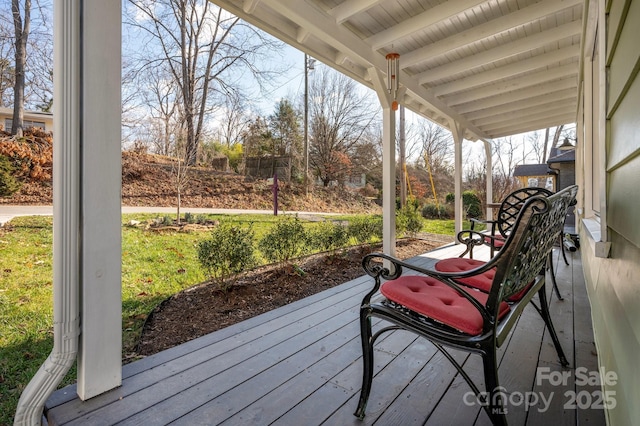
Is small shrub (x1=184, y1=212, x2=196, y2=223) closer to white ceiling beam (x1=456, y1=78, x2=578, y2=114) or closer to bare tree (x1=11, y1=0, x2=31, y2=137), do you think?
bare tree (x1=11, y1=0, x2=31, y2=137)

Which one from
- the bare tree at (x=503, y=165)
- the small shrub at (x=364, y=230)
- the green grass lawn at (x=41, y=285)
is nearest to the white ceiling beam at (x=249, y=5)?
the green grass lawn at (x=41, y=285)

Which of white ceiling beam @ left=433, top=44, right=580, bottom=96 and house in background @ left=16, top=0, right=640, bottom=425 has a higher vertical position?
white ceiling beam @ left=433, top=44, right=580, bottom=96

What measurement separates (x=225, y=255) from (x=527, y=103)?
5.25 m

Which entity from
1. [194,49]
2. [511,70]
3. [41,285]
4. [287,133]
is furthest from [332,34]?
[287,133]

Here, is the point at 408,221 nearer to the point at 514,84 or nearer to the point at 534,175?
the point at 514,84

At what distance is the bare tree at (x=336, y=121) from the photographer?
9.53 m

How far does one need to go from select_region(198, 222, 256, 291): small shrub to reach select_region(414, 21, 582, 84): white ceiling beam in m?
3.07

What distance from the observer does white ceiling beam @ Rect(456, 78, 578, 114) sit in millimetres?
4316

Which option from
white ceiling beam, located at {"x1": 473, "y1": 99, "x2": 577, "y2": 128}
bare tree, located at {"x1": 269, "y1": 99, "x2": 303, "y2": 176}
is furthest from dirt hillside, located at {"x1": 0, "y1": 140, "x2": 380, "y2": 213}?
white ceiling beam, located at {"x1": 473, "y1": 99, "x2": 577, "y2": 128}

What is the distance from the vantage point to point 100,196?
136 cm

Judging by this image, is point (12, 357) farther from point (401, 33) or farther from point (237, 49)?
point (237, 49)

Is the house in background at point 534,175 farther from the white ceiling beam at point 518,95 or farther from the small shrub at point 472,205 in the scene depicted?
the white ceiling beam at point 518,95

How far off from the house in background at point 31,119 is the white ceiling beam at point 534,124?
7237 millimetres

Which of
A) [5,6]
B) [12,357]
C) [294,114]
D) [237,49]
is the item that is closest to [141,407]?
[12,357]
